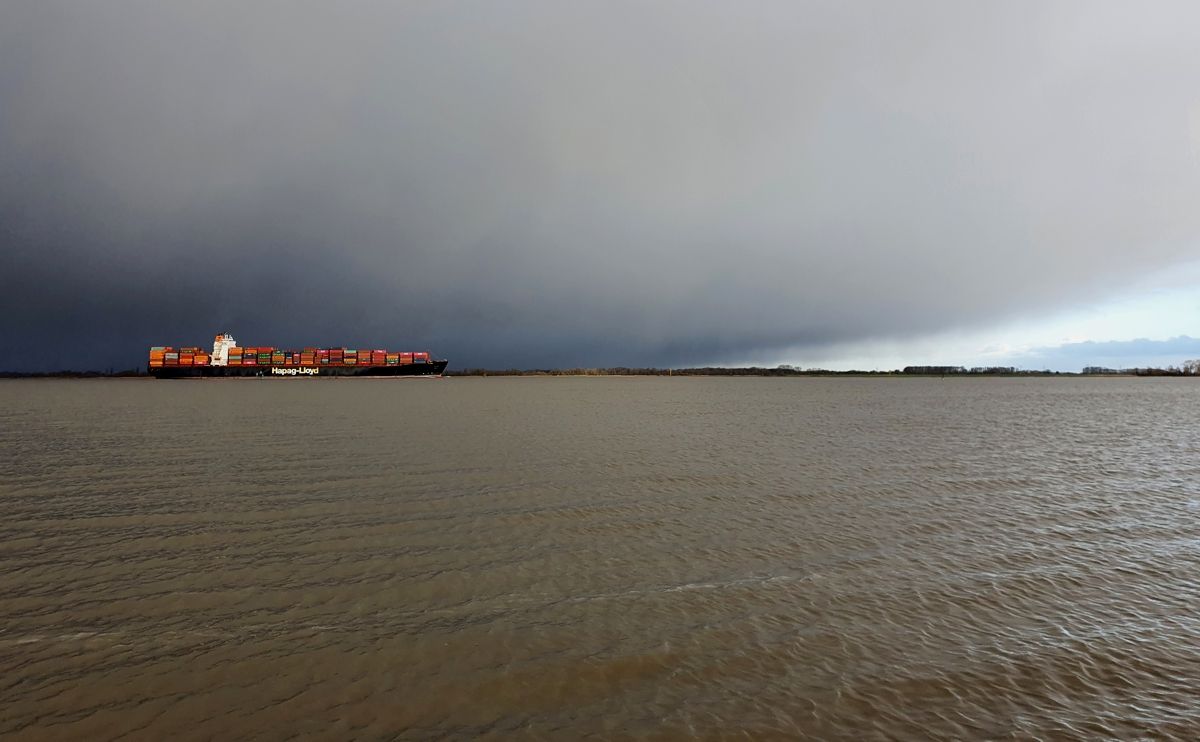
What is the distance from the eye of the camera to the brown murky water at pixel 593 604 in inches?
245

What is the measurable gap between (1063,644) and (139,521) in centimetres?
1929

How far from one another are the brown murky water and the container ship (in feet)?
617

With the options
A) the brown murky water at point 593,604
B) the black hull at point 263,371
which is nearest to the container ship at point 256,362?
the black hull at point 263,371

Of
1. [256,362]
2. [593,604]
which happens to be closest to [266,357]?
[256,362]

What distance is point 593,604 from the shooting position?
9.17 m

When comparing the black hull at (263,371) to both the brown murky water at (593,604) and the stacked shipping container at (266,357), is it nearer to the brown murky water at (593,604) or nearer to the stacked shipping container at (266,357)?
the stacked shipping container at (266,357)

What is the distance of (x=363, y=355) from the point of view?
647ft

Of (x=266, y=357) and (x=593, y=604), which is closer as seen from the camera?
(x=593, y=604)

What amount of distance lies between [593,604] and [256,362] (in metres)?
215

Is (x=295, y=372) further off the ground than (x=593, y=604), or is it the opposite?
(x=295, y=372)

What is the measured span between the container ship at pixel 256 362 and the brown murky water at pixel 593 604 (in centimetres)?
18818

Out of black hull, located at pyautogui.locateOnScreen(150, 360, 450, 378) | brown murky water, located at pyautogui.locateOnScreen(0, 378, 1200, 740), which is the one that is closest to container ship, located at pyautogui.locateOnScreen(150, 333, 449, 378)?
black hull, located at pyautogui.locateOnScreen(150, 360, 450, 378)

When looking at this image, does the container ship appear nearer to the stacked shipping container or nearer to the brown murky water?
the stacked shipping container

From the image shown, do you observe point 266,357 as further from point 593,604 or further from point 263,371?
point 593,604
